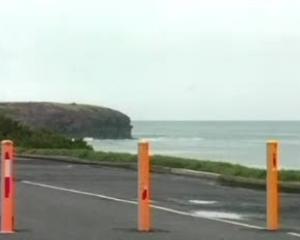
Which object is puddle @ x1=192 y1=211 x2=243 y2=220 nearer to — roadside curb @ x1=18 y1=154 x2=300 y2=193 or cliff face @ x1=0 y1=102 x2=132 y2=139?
roadside curb @ x1=18 y1=154 x2=300 y2=193

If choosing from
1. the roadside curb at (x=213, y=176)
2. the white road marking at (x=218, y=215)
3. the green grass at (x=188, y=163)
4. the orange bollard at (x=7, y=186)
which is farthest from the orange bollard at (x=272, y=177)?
the green grass at (x=188, y=163)

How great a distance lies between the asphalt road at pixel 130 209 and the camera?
13.7 m

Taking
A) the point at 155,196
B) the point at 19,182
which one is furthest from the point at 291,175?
the point at 19,182

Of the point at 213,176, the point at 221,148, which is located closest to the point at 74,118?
the point at 221,148

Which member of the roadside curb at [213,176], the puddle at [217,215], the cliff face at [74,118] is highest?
the cliff face at [74,118]

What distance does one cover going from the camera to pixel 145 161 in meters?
13.3

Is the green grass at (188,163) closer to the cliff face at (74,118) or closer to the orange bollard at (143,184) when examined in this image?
the orange bollard at (143,184)

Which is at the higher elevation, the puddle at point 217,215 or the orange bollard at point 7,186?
the orange bollard at point 7,186

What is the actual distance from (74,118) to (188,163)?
312 feet

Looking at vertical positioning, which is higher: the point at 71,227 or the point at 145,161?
the point at 145,161

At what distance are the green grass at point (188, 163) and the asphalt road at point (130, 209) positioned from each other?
2.89ft

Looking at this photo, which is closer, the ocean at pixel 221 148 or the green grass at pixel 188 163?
the green grass at pixel 188 163

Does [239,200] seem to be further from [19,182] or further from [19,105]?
[19,105]

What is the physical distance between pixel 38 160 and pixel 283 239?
1753 cm
